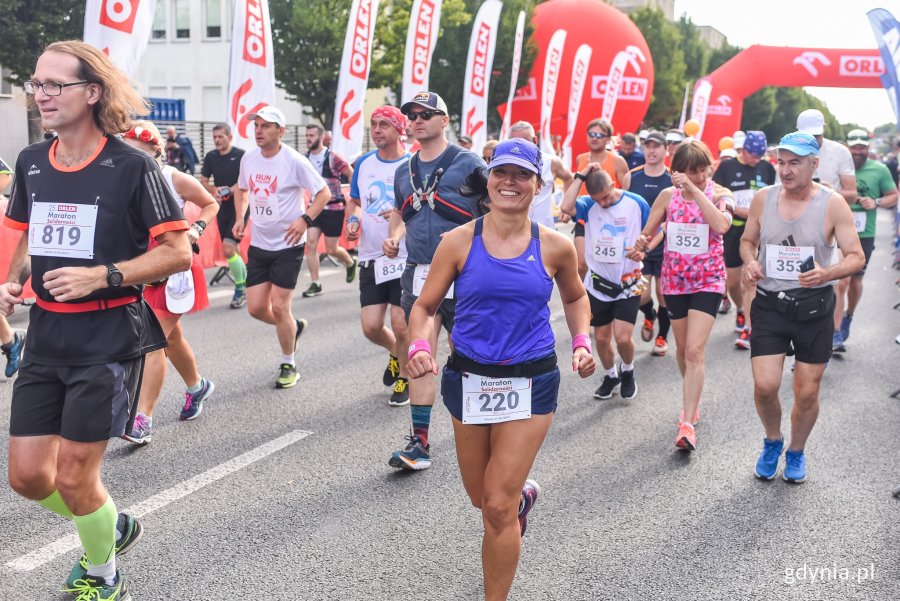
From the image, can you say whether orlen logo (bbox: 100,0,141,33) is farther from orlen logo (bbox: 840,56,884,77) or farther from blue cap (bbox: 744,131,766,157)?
orlen logo (bbox: 840,56,884,77)

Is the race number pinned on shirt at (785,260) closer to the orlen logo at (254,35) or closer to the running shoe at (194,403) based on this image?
the running shoe at (194,403)

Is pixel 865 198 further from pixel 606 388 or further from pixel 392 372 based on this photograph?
pixel 392 372

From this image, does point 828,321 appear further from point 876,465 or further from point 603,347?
point 603,347

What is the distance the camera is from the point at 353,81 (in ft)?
45.9

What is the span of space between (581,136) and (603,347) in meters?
25.9

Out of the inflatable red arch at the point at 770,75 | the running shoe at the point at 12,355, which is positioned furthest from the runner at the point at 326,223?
the inflatable red arch at the point at 770,75

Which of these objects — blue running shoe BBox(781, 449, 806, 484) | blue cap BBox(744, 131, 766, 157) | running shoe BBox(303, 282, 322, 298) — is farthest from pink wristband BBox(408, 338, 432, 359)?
running shoe BBox(303, 282, 322, 298)

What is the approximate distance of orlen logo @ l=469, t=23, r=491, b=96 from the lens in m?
17.2

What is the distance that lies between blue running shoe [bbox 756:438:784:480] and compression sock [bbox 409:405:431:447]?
6.14ft

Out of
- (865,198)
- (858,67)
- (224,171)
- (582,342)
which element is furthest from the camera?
(858,67)

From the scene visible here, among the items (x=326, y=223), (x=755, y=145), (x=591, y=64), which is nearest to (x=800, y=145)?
(x=755, y=145)

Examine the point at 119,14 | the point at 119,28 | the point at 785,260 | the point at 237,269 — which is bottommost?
the point at 237,269

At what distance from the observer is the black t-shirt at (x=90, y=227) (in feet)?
10.8

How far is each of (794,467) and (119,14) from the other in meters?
7.86
